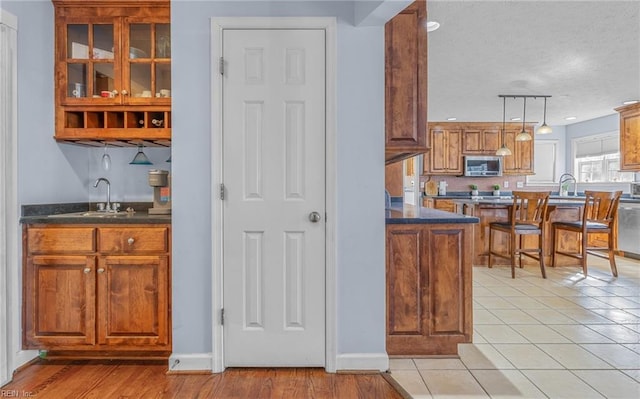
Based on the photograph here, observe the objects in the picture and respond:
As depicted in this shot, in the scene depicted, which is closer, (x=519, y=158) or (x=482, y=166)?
(x=482, y=166)

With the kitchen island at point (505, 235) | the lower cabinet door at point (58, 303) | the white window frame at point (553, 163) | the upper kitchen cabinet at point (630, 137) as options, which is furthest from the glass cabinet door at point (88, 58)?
the white window frame at point (553, 163)

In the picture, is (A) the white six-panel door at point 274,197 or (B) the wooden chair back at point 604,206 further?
(B) the wooden chair back at point 604,206

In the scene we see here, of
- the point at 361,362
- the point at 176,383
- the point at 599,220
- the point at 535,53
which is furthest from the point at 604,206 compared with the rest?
the point at 176,383

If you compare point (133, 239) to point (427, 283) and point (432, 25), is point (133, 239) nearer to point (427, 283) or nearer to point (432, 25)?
point (427, 283)

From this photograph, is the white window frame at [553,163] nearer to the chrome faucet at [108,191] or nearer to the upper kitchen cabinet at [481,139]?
the upper kitchen cabinet at [481,139]

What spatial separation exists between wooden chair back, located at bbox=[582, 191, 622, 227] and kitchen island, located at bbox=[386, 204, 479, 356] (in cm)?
301

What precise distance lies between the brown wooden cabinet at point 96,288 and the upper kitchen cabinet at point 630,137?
6.94 meters

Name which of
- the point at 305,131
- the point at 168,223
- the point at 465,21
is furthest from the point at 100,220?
the point at 465,21

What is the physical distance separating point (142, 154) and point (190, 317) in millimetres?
1314

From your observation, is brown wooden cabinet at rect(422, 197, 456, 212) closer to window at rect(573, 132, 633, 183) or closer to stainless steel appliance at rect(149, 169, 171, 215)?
window at rect(573, 132, 633, 183)

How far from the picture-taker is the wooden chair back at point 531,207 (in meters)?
4.43

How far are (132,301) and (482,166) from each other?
703 cm

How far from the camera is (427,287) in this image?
2363mm

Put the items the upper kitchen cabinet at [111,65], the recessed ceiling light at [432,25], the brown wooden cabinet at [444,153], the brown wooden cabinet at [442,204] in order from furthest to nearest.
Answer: the brown wooden cabinet at [444,153], the brown wooden cabinet at [442,204], the recessed ceiling light at [432,25], the upper kitchen cabinet at [111,65]
